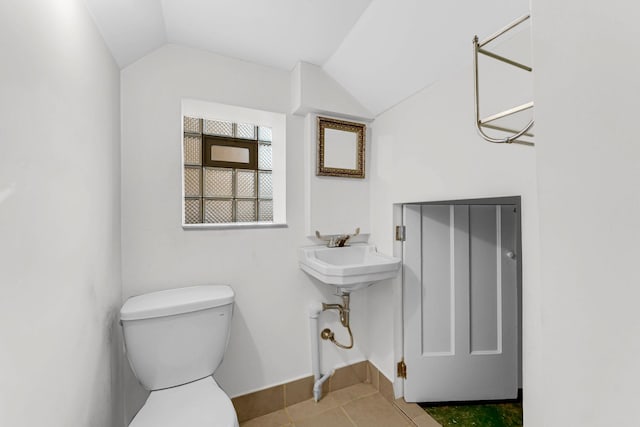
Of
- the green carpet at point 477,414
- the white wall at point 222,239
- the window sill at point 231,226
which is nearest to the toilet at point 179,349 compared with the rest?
the white wall at point 222,239

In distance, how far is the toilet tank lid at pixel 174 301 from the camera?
119 cm

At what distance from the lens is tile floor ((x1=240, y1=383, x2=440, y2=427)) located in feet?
5.18

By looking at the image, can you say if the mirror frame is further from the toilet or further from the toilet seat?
the toilet seat

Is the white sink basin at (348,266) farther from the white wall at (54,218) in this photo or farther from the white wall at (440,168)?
the white wall at (54,218)

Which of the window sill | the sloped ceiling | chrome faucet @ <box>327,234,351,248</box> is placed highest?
the sloped ceiling

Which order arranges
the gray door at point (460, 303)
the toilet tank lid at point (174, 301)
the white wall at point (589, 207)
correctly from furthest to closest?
1. the gray door at point (460, 303)
2. the toilet tank lid at point (174, 301)
3. the white wall at point (589, 207)

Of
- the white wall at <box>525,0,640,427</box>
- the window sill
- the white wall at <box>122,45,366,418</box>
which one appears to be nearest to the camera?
the white wall at <box>525,0,640,427</box>

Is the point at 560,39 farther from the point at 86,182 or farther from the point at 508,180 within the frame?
the point at 86,182

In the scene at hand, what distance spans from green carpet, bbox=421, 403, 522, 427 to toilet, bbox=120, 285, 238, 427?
1.31 metres

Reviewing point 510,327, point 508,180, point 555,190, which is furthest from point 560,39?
point 510,327

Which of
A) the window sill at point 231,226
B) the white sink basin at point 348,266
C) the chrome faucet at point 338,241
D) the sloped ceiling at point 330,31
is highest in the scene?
the sloped ceiling at point 330,31

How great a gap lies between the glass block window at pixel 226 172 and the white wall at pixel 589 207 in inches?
67.6

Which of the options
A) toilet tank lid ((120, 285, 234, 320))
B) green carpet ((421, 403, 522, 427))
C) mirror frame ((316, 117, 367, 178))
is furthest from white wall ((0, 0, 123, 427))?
green carpet ((421, 403, 522, 427))

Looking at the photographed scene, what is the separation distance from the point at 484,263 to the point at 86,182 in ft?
6.97
